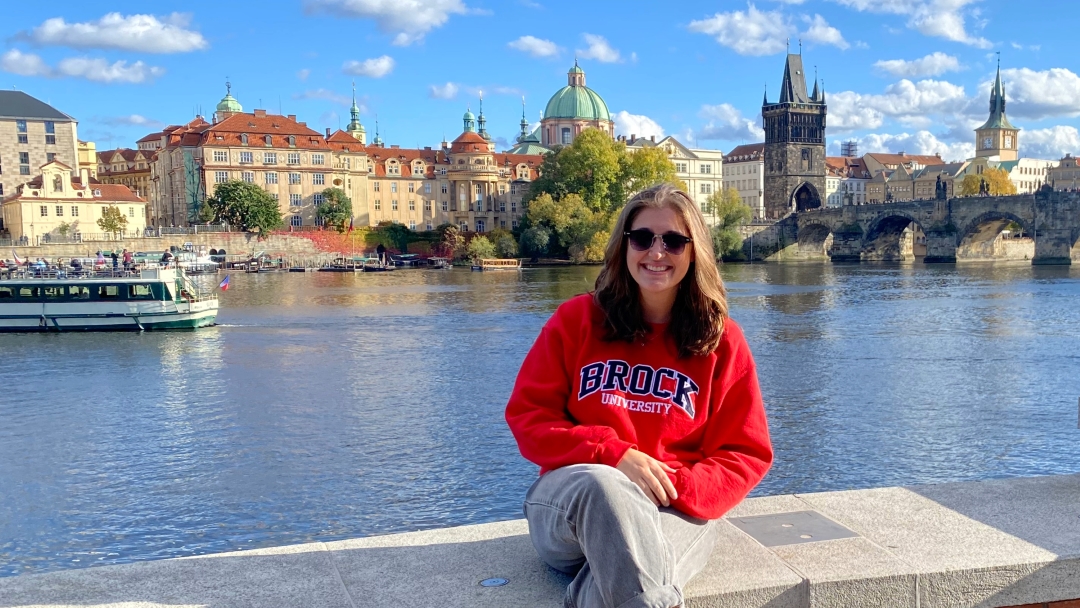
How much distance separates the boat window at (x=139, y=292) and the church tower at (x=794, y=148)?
90090 millimetres

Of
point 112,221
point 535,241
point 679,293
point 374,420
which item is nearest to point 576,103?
point 535,241

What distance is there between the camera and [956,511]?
13.4 feet

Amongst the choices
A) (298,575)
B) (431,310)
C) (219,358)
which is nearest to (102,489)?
(298,575)

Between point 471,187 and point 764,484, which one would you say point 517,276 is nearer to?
point 471,187

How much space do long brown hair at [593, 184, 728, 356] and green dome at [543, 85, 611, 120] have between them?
113 meters

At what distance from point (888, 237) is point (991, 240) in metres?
8.63

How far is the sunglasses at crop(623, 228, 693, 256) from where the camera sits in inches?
146

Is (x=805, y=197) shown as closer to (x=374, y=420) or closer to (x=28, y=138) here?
(x=28, y=138)

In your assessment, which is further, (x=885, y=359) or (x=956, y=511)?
(x=885, y=359)

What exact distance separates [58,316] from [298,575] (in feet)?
101

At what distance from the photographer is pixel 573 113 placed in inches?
4528

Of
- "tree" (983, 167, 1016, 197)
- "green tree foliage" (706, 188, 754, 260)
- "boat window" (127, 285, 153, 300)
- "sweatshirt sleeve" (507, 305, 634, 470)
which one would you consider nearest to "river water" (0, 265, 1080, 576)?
"boat window" (127, 285, 153, 300)

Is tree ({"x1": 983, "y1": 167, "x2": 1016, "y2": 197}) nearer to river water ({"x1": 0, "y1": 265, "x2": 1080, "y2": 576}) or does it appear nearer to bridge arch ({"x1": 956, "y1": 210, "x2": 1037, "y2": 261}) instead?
bridge arch ({"x1": 956, "y1": 210, "x2": 1037, "y2": 261})

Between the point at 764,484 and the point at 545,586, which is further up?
the point at 545,586
